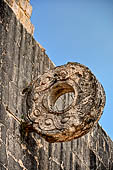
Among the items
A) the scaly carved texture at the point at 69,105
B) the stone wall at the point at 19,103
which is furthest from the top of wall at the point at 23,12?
the scaly carved texture at the point at 69,105

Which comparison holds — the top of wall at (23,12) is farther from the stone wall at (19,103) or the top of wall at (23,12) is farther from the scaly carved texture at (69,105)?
the scaly carved texture at (69,105)

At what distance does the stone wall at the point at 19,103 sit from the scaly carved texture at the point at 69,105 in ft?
0.91

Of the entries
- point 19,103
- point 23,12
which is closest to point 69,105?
point 19,103

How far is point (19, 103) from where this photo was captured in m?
10.8

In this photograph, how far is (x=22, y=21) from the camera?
12227 mm

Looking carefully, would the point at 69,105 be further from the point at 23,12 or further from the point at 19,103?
the point at 23,12

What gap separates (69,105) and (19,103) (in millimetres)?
755

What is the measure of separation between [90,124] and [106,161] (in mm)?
4279

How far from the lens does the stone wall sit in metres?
10.2

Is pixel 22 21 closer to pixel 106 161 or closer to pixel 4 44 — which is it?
pixel 4 44

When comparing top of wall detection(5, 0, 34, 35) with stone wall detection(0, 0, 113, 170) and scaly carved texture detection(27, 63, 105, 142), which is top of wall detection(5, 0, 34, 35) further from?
scaly carved texture detection(27, 63, 105, 142)

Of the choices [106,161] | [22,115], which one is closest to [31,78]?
[22,115]

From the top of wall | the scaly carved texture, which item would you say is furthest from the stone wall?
the top of wall

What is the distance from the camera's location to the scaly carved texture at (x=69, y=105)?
34.1 ft
